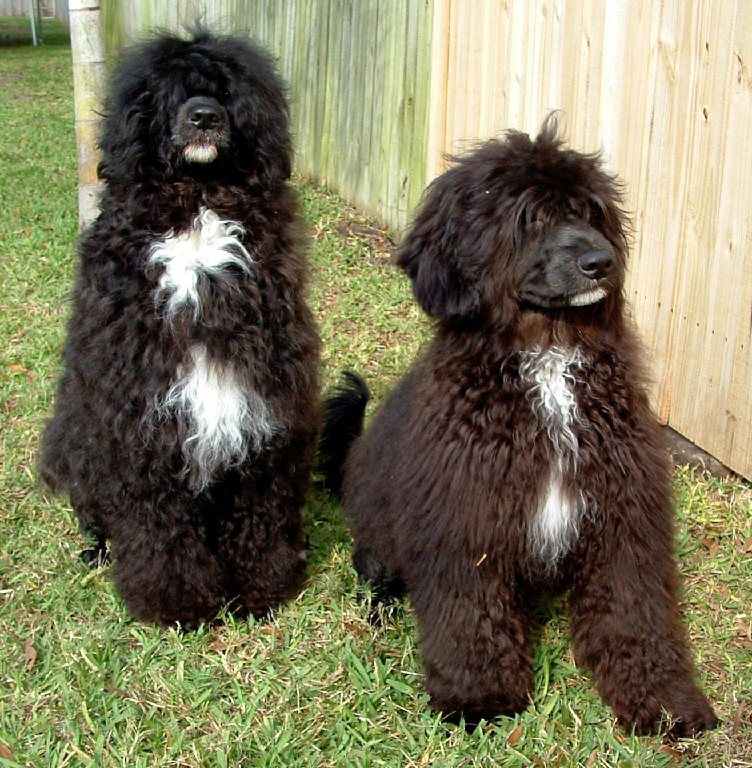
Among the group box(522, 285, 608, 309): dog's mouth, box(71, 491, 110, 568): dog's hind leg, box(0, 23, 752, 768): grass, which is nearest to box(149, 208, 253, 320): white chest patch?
box(522, 285, 608, 309): dog's mouth

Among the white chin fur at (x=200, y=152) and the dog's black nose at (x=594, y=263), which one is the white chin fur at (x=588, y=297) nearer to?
the dog's black nose at (x=594, y=263)

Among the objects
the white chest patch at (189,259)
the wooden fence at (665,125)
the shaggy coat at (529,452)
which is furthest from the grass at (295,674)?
the white chest patch at (189,259)

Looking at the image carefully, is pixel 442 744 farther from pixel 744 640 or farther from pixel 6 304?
pixel 6 304

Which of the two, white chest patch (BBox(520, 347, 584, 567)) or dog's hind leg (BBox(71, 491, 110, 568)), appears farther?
dog's hind leg (BBox(71, 491, 110, 568))

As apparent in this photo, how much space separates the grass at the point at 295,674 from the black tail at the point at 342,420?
31 centimetres

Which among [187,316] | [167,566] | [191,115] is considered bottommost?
[167,566]

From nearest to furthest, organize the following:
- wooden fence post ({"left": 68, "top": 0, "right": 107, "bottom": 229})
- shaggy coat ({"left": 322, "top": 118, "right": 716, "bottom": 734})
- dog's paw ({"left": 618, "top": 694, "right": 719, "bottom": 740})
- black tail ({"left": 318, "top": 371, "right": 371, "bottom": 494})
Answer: shaggy coat ({"left": 322, "top": 118, "right": 716, "bottom": 734}), dog's paw ({"left": 618, "top": 694, "right": 719, "bottom": 740}), black tail ({"left": 318, "top": 371, "right": 371, "bottom": 494}), wooden fence post ({"left": 68, "top": 0, "right": 107, "bottom": 229})

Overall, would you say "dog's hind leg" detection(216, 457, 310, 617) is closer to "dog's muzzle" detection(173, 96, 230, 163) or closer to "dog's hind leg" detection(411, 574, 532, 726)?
"dog's hind leg" detection(411, 574, 532, 726)

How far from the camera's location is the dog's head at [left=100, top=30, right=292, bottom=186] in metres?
3.11

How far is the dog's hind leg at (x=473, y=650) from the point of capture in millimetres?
3066

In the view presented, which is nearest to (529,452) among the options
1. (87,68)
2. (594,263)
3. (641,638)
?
(594,263)

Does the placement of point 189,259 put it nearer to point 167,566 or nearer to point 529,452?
point 167,566

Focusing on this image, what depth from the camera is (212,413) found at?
329 cm

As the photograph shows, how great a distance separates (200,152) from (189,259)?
1.19 ft
